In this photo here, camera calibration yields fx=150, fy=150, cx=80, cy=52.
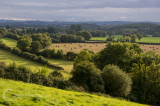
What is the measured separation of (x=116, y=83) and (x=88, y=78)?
4830 mm

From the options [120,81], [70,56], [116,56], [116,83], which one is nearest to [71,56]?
[70,56]

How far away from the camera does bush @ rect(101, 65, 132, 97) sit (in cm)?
2503

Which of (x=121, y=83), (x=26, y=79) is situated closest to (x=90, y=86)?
(x=121, y=83)

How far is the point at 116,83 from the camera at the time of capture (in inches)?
1006

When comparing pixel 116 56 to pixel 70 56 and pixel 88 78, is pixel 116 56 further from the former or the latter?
pixel 70 56

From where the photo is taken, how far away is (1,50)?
78.8m

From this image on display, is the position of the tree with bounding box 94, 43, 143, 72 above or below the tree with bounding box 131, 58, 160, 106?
above

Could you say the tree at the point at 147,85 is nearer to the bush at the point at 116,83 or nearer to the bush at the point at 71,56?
the bush at the point at 116,83

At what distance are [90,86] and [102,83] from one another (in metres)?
2.09

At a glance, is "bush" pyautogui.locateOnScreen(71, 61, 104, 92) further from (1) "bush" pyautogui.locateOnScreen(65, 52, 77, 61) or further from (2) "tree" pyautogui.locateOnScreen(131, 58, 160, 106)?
(1) "bush" pyautogui.locateOnScreen(65, 52, 77, 61)

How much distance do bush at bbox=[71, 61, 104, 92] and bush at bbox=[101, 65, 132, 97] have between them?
68.2 inches

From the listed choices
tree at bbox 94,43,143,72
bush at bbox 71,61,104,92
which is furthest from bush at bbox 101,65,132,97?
tree at bbox 94,43,143,72

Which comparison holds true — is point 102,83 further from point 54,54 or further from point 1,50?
point 1,50

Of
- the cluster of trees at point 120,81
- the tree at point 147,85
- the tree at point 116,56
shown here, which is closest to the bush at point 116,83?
the cluster of trees at point 120,81
